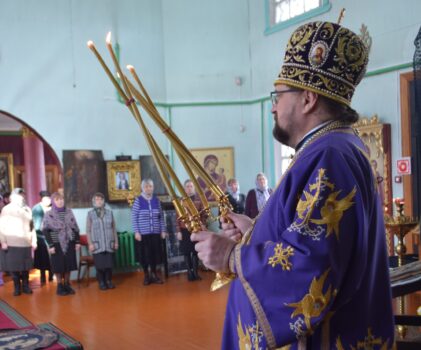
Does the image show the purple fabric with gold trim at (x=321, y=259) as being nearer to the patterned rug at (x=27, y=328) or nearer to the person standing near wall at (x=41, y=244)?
the patterned rug at (x=27, y=328)

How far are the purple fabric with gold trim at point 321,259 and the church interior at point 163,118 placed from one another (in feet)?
12.7

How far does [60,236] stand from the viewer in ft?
25.8

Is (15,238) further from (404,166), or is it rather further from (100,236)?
(404,166)

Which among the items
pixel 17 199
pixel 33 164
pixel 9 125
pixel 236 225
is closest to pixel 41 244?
pixel 17 199

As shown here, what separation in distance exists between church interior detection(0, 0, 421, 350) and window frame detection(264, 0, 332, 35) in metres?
0.03

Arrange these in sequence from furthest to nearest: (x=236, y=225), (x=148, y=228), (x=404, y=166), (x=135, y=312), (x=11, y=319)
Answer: (x=148, y=228) < (x=404, y=166) < (x=135, y=312) < (x=11, y=319) < (x=236, y=225)

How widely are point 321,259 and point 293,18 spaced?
8655mm

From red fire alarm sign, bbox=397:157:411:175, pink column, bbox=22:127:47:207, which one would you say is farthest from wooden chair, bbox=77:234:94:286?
red fire alarm sign, bbox=397:157:411:175

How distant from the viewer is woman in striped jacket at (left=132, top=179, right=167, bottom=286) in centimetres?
Answer: 850

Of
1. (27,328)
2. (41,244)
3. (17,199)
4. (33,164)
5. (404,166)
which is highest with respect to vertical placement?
(33,164)

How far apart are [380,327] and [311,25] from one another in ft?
3.07

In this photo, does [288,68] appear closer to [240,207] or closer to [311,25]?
[311,25]

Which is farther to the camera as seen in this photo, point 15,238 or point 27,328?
point 15,238

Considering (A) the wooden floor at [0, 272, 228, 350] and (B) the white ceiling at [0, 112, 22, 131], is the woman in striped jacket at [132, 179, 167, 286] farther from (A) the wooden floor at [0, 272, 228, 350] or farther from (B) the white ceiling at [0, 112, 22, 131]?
(B) the white ceiling at [0, 112, 22, 131]
